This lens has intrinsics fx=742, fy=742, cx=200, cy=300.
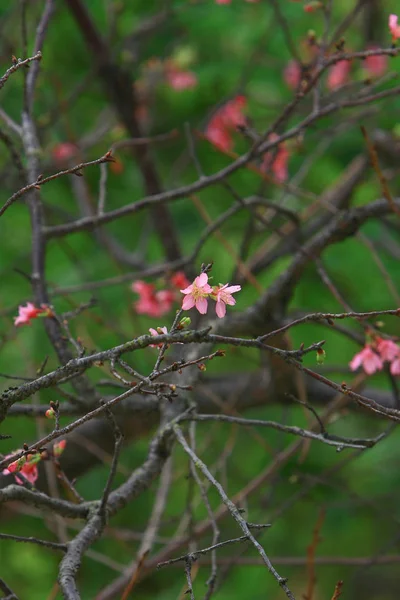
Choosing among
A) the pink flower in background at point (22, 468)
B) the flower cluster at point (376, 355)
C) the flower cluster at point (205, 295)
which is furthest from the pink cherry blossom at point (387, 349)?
the pink flower in background at point (22, 468)

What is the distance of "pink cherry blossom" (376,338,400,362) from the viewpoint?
2.93 meters

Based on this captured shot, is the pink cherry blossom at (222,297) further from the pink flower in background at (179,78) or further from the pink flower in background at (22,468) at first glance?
the pink flower in background at (179,78)

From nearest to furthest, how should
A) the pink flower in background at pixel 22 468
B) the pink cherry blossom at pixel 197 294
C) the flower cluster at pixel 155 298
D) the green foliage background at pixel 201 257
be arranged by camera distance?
the pink flower in background at pixel 22 468 < the pink cherry blossom at pixel 197 294 < the flower cluster at pixel 155 298 < the green foliage background at pixel 201 257

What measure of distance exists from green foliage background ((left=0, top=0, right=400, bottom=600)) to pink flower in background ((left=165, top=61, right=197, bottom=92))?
5.9 inches

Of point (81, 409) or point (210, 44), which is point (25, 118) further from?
point (210, 44)

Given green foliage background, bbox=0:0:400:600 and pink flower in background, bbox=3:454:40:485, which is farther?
green foliage background, bbox=0:0:400:600

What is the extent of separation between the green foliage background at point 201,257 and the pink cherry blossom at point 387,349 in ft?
6.43

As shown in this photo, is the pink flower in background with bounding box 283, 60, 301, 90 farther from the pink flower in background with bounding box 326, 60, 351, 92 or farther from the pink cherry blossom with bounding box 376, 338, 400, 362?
the pink cherry blossom with bounding box 376, 338, 400, 362

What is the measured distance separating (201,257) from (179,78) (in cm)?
143

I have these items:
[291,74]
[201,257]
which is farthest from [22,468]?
[291,74]

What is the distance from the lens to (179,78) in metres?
5.81

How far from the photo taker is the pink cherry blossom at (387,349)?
9.61 ft

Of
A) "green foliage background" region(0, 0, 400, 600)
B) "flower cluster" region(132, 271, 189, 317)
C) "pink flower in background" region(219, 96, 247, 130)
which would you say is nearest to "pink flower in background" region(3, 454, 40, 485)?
"flower cluster" region(132, 271, 189, 317)

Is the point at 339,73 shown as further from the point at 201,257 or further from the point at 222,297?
the point at 222,297
